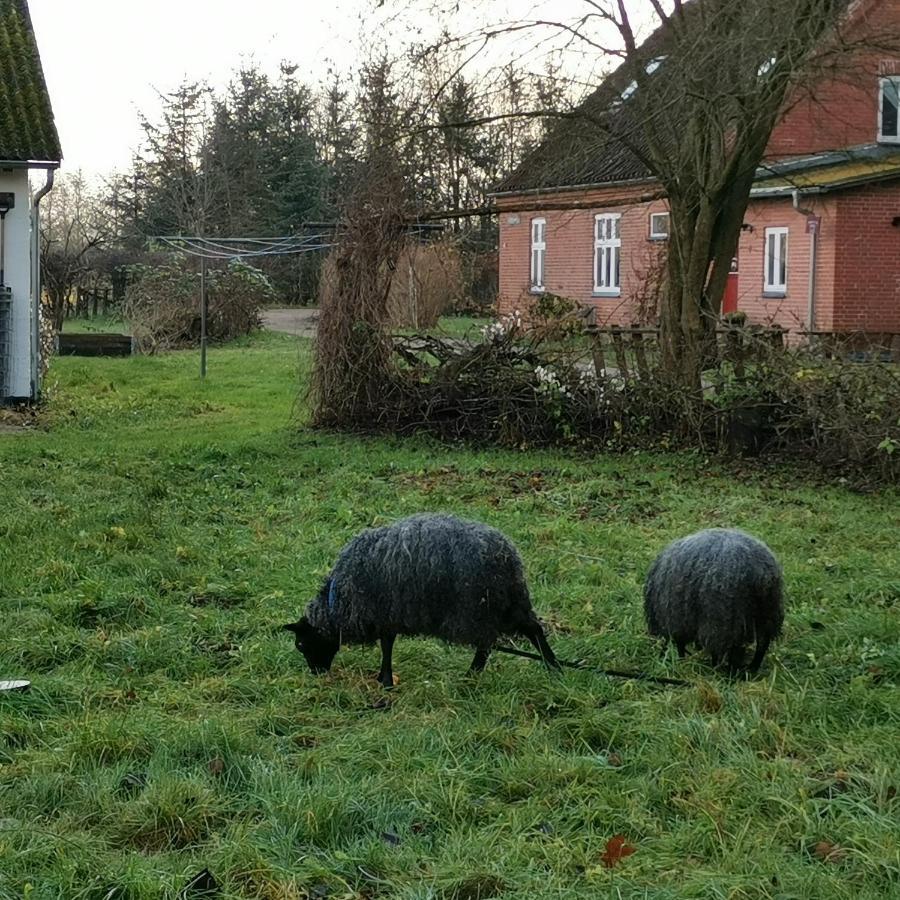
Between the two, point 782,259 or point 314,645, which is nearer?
point 314,645

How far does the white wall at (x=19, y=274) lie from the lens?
58.0 feet

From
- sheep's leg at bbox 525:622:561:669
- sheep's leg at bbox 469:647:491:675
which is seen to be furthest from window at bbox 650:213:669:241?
sheep's leg at bbox 469:647:491:675

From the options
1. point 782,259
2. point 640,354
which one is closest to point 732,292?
point 782,259

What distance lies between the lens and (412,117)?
596 inches

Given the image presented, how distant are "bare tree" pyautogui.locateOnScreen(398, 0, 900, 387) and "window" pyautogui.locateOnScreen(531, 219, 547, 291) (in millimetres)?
19466

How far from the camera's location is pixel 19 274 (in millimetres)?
17859

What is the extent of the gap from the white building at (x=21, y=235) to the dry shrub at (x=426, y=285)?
533 centimetres

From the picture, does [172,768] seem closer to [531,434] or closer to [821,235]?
[531,434]

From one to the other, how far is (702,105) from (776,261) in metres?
14.1

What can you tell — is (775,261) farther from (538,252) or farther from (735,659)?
(735,659)

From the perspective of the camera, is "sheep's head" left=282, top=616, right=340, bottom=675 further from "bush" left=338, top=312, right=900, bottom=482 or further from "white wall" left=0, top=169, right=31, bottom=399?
"white wall" left=0, top=169, right=31, bottom=399

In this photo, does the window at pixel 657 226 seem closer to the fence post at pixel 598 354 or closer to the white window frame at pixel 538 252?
the white window frame at pixel 538 252

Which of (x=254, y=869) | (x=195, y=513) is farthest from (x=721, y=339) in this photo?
(x=254, y=869)

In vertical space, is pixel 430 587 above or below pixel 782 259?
below
